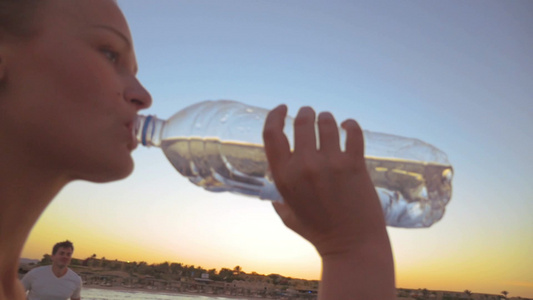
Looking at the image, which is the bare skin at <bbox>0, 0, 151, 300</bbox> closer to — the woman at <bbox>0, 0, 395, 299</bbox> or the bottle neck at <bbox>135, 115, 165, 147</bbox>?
the woman at <bbox>0, 0, 395, 299</bbox>

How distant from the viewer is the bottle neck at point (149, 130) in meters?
1.31

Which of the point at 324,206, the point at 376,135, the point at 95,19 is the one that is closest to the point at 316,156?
the point at 324,206

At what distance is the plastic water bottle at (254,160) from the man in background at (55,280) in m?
2.37

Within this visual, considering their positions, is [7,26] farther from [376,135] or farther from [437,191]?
[437,191]

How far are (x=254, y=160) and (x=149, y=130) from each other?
435mm

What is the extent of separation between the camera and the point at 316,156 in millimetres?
869

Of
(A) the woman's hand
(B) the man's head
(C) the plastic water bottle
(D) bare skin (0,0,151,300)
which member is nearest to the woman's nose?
(D) bare skin (0,0,151,300)

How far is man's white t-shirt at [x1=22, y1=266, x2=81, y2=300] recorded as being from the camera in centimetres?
330

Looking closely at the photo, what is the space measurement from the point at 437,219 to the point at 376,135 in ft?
1.33

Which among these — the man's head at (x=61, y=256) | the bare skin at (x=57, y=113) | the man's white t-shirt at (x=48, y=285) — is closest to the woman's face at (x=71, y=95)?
the bare skin at (x=57, y=113)

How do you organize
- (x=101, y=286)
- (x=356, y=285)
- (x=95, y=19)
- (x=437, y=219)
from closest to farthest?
(x=356, y=285), (x=95, y=19), (x=437, y=219), (x=101, y=286)

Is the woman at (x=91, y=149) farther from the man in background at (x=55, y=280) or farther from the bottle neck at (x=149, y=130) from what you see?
the man in background at (x=55, y=280)

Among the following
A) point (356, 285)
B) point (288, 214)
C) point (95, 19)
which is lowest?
point (356, 285)

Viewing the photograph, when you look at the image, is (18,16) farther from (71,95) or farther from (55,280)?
(55,280)
